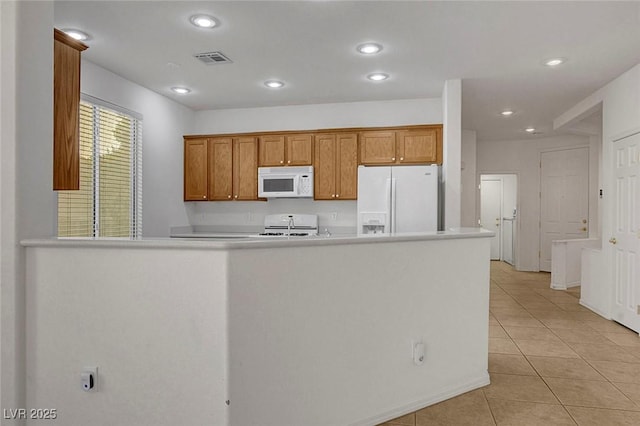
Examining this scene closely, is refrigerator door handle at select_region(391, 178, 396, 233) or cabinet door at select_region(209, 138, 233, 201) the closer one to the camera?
refrigerator door handle at select_region(391, 178, 396, 233)

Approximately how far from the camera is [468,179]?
7891 mm

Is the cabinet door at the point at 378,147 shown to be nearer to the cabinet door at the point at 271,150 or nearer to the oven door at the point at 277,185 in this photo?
the oven door at the point at 277,185

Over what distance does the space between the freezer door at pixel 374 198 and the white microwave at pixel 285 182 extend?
789 mm

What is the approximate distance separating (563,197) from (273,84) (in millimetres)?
6187

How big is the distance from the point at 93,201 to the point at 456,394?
3.73 meters

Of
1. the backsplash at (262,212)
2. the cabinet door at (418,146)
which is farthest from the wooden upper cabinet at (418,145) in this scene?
the backsplash at (262,212)

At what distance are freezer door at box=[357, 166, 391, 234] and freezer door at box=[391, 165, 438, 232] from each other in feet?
0.28

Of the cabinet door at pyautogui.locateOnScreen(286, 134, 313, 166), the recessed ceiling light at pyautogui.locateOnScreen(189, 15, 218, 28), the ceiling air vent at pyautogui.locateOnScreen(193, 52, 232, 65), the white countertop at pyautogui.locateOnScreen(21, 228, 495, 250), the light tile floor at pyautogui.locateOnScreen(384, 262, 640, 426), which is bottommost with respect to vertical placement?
the light tile floor at pyautogui.locateOnScreen(384, 262, 640, 426)

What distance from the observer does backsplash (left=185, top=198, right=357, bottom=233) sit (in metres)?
5.86

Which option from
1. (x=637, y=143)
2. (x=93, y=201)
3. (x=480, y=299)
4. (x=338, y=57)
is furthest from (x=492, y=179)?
(x=93, y=201)

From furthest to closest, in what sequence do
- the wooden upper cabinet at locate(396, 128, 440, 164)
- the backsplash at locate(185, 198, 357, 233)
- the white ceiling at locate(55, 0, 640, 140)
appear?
1. the backsplash at locate(185, 198, 357, 233)
2. the wooden upper cabinet at locate(396, 128, 440, 164)
3. the white ceiling at locate(55, 0, 640, 140)

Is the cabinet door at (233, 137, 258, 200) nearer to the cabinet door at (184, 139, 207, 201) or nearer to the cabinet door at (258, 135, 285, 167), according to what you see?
the cabinet door at (258, 135, 285, 167)

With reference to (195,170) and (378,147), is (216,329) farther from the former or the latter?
(195,170)

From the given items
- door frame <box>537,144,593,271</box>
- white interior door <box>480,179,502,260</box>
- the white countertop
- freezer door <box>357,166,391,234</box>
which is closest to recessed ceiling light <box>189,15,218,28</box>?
the white countertop
